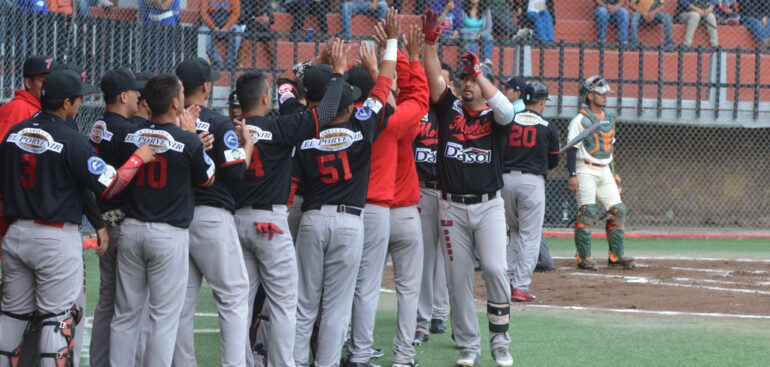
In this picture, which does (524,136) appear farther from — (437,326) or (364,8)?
(364,8)

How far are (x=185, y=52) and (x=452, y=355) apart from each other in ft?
28.4

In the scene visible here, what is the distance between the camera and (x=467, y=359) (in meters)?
7.29

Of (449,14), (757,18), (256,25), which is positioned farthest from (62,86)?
(757,18)

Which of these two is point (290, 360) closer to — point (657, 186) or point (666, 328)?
point (666, 328)

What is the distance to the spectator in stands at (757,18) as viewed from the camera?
1803 cm

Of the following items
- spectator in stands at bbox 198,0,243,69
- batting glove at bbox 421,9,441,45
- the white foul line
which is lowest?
the white foul line

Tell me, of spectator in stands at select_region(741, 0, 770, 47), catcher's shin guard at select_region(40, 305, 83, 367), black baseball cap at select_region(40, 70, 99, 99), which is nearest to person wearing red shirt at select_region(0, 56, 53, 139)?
black baseball cap at select_region(40, 70, 99, 99)

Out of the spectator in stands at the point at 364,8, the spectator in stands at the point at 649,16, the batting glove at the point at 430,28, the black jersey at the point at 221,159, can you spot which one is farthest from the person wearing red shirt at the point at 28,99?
the spectator in stands at the point at 649,16

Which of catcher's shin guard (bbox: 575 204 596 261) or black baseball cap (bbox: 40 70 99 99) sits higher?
black baseball cap (bbox: 40 70 99 99)

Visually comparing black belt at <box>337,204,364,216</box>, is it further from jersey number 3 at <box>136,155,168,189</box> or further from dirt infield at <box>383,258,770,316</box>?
dirt infield at <box>383,258,770,316</box>

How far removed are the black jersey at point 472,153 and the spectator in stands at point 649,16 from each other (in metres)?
10.5

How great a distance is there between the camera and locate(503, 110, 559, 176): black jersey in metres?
10.2

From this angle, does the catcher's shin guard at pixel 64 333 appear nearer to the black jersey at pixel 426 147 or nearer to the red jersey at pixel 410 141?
the red jersey at pixel 410 141

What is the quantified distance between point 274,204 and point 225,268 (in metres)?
0.54
